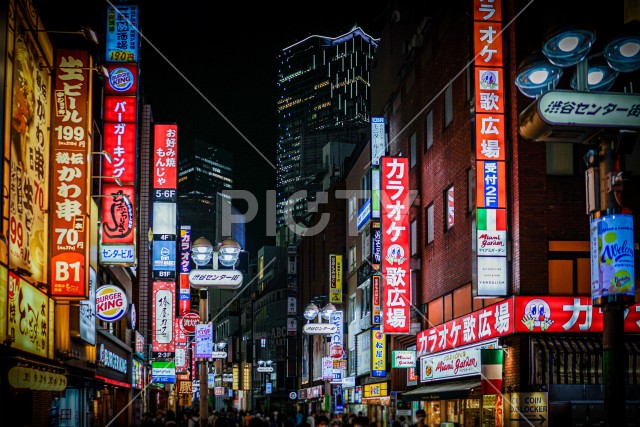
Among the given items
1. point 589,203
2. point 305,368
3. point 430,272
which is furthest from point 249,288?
point 589,203

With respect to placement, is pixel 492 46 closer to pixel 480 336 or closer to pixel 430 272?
pixel 480 336

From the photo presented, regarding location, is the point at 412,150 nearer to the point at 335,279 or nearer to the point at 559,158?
the point at 559,158

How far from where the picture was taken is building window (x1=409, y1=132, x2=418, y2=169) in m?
37.9

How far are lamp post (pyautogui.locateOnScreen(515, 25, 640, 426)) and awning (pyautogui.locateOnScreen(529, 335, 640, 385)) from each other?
37.1 ft

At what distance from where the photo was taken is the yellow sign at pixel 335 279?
203ft

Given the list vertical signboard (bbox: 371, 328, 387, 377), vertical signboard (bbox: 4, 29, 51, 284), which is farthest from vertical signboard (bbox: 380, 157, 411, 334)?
vertical signboard (bbox: 4, 29, 51, 284)

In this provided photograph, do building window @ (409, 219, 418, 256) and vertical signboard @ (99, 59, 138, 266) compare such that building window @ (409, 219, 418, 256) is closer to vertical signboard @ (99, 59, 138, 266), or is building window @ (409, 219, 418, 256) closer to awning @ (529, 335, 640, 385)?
vertical signboard @ (99, 59, 138, 266)

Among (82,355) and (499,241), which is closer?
(499,241)

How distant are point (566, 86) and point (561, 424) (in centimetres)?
911

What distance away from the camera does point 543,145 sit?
24.0 m

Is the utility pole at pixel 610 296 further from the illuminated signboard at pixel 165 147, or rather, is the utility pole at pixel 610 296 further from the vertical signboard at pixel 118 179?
the illuminated signboard at pixel 165 147

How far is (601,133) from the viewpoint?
12062mm

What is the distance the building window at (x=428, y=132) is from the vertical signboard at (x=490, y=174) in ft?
34.9

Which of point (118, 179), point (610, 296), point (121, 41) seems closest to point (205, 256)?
point (118, 179)
